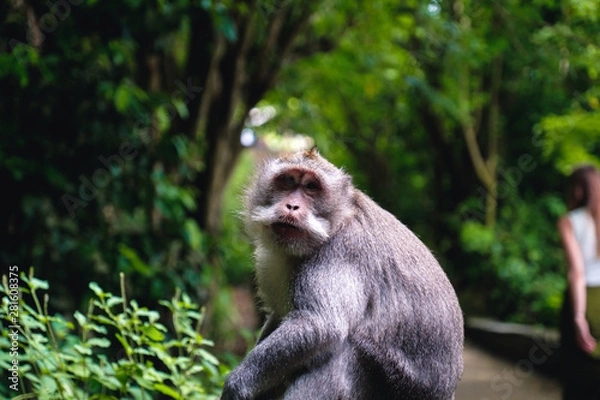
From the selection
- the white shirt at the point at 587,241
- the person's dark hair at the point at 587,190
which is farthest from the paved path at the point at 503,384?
the person's dark hair at the point at 587,190

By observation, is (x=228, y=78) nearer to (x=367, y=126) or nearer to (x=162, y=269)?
(x=162, y=269)

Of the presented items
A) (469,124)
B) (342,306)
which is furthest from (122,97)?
Answer: (469,124)

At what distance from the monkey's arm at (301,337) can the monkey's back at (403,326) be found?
0.12m

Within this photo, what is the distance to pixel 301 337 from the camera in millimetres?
3227

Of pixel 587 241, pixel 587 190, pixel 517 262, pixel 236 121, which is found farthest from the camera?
pixel 517 262

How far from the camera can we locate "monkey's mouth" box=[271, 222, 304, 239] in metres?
3.49

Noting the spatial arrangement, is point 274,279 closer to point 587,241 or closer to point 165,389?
point 165,389

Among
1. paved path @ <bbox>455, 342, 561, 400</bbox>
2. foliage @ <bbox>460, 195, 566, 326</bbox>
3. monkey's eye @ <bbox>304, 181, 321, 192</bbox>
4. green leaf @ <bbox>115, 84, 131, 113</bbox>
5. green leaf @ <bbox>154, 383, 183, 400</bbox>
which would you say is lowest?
paved path @ <bbox>455, 342, 561, 400</bbox>

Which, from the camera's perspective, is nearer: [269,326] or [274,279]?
[274,279]

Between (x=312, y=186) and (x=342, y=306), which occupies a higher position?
(x=312, y=186)

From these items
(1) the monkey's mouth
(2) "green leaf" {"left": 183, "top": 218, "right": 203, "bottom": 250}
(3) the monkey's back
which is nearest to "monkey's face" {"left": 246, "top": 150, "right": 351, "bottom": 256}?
(1) the monkey's mouth

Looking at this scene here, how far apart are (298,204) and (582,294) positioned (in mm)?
3264

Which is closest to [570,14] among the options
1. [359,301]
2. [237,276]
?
[359,301]

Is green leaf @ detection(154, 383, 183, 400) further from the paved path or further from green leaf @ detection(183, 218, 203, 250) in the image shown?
the paved path
